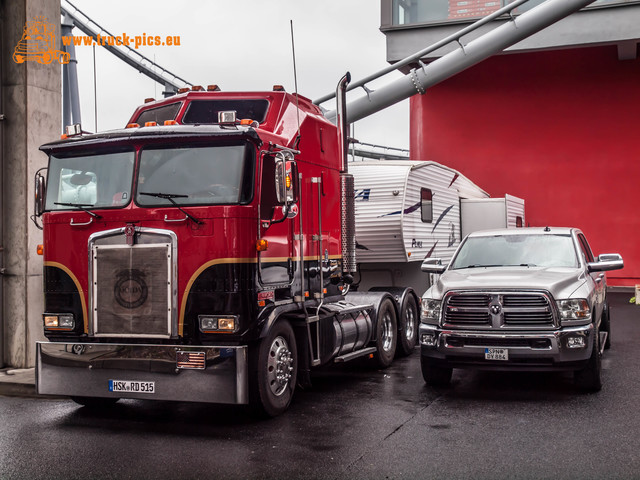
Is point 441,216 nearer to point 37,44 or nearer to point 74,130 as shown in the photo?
point 37,44

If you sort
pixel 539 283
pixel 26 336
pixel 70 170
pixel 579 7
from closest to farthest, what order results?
1. pixel 70 170
2. pixel 539 283
3. pixel 26 336
4. pixel 579 7

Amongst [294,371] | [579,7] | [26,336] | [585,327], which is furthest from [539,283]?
[579,7]

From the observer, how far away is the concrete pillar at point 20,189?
10.6 m

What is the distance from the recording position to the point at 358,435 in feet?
23.3

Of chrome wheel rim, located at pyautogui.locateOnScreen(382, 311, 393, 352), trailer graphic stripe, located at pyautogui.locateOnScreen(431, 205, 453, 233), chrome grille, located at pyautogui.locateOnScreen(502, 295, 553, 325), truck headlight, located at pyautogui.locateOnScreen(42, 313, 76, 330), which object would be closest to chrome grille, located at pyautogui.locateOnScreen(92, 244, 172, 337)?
truck headlight, located at pyautogui.locateOnScreen(42, 313, 76, 330)

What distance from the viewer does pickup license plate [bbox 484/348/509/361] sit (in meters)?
8.52

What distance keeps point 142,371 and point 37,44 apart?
228 inches

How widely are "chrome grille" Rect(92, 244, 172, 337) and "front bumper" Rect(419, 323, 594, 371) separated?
336 centimetres

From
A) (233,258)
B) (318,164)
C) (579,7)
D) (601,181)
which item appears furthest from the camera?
(601,181)

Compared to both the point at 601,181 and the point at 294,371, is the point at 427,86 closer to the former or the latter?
the point at 601,181

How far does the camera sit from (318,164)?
930 centimetres

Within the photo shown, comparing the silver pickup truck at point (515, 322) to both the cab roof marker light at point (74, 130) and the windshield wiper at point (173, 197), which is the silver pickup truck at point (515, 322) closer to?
the windshield wiper at point (173, 197)

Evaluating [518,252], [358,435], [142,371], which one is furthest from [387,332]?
[142,371]

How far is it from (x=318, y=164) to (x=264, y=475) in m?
4.40
